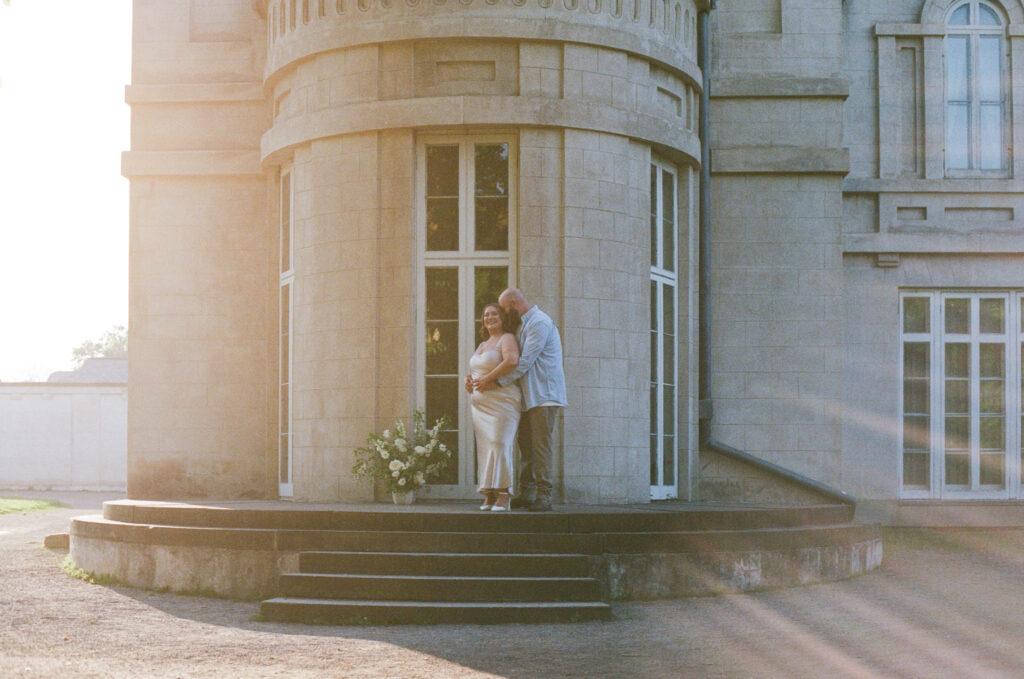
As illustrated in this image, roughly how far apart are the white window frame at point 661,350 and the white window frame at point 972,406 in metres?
2.95

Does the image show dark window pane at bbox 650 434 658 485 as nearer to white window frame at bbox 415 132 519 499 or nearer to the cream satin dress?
white window frame at bbox 415 132 519 499

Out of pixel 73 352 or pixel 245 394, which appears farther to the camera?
pixel 73 352

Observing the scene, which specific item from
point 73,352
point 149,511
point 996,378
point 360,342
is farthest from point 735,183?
point 73,352

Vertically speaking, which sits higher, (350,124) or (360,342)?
(350,124)

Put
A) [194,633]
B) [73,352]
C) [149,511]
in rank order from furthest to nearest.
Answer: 1. [73,352]
2. [149,511]
3. [194,633]

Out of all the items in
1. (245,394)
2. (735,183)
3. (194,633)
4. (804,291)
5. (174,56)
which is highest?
(174,56)

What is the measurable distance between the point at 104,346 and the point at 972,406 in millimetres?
110546

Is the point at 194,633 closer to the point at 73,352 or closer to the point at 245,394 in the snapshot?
the point at 245,394

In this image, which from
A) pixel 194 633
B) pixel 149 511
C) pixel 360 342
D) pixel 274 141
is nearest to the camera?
pixel 194 633

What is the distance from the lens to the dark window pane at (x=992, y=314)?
1551 cm

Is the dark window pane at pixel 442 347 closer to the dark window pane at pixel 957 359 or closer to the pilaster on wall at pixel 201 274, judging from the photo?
the pilaster on wall at pixel 201 274

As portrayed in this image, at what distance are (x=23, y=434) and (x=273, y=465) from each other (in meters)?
22.3

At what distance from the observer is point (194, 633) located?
28.6 feet

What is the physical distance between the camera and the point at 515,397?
10977 millimetres
